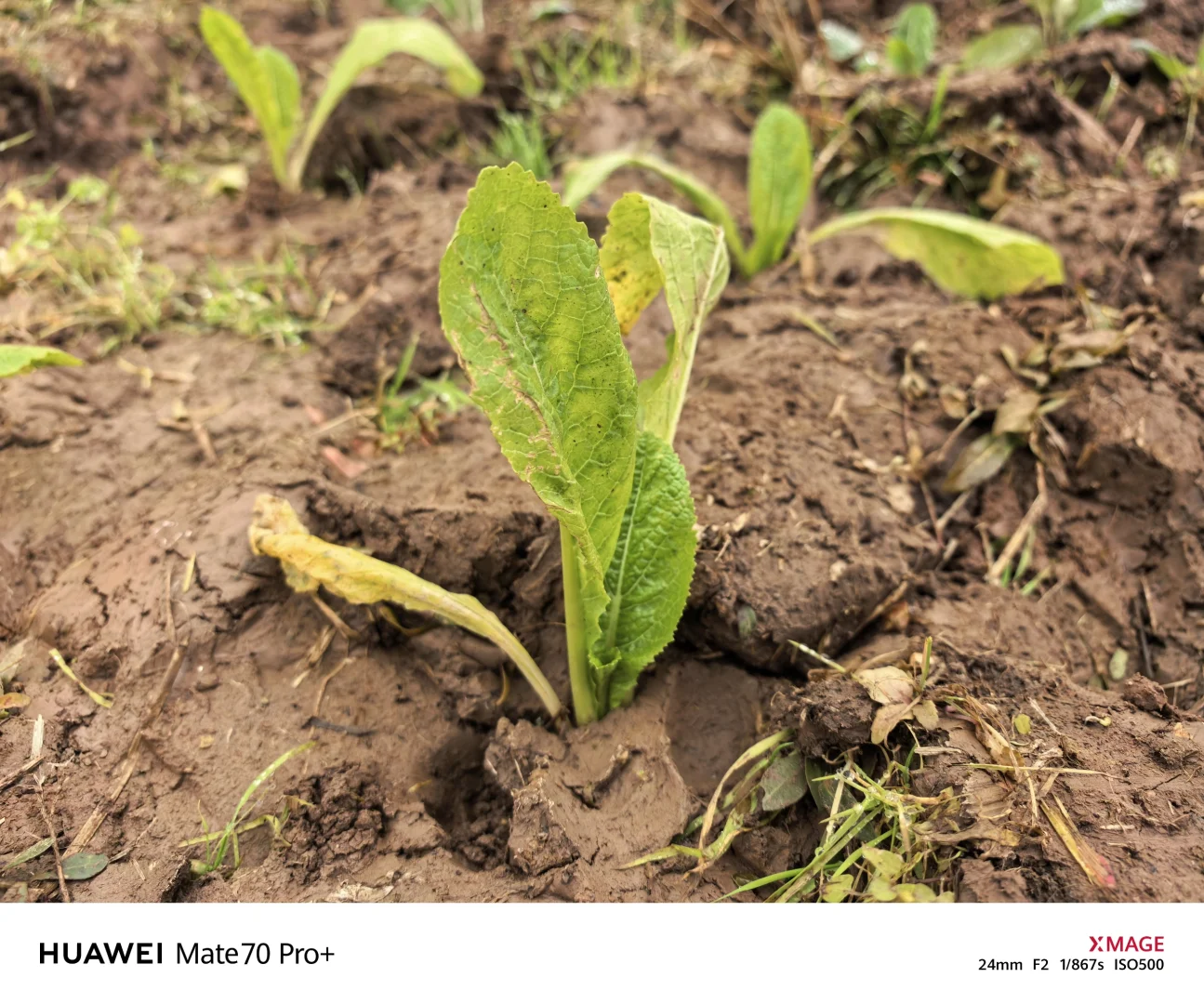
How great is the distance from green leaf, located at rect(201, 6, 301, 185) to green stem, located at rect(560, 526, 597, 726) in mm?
1949

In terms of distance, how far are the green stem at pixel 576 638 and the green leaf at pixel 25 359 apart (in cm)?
106

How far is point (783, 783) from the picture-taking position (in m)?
1.51

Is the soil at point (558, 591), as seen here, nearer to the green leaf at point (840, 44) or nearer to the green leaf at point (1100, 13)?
the green leaf at point (1100, 13)

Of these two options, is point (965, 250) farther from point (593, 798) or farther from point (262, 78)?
point (262, 78)

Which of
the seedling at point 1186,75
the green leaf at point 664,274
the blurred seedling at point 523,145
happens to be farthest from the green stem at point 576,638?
the seedling at point 1186,75

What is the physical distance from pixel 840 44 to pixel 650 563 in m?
2.49

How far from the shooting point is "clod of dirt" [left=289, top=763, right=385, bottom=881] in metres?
1.47

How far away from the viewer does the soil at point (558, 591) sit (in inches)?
57.4

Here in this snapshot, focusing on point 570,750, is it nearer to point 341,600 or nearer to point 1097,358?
point 341,600

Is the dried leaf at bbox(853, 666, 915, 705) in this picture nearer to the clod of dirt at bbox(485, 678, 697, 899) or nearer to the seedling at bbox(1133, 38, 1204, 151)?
the clod of dirt at bbox(485, 678, 697, 899)

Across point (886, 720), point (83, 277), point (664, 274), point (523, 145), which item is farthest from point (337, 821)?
point (523, 145)
